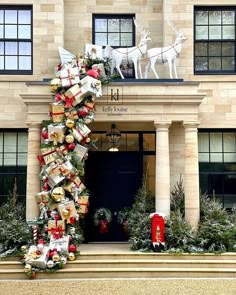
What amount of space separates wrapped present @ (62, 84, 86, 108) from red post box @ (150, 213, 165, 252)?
3.63 meters

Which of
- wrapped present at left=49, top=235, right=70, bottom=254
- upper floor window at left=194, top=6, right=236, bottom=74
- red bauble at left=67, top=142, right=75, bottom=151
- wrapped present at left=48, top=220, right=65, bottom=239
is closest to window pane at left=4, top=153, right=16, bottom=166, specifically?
red bauble at left=67, top=142, right=75, bottom=151

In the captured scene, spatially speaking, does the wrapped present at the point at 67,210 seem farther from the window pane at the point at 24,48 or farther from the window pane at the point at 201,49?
the window pane at the point at 201,49

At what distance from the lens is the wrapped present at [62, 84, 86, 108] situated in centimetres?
1444

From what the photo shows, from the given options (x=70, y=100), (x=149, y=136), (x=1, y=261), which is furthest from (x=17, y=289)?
(x=149, y=136)

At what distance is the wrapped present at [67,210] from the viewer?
13.8m

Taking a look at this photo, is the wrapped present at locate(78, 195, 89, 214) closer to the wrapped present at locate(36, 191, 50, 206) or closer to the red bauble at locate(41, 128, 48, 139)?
the wrapped present at locate(36, 191, 50, 206)

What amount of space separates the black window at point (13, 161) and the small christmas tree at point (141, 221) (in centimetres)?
351

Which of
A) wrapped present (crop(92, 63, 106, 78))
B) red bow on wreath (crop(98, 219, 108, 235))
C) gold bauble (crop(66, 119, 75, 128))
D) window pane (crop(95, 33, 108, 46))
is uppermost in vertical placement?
window pane (crop(95, 33, 108, 46))

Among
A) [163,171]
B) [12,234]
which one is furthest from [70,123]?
[12,234]

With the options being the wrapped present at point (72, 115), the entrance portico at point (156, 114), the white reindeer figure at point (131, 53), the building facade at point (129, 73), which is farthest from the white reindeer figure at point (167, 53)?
the wrapped present at point (72, 115)

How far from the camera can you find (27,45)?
55.3 feet

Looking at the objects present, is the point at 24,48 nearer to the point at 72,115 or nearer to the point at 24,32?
the point at 24,32

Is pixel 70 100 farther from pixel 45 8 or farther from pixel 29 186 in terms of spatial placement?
pixel 45 8

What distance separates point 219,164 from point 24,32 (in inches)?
285
